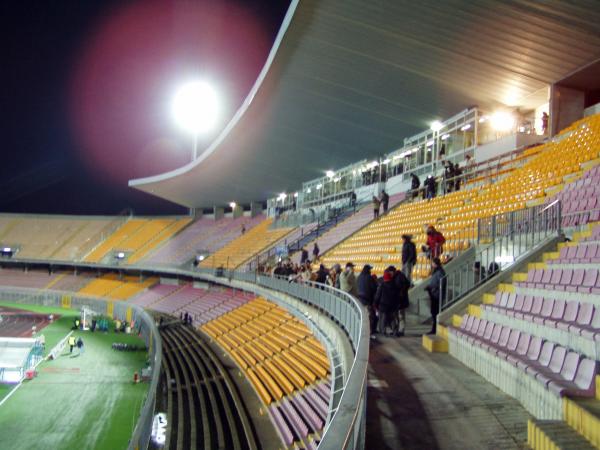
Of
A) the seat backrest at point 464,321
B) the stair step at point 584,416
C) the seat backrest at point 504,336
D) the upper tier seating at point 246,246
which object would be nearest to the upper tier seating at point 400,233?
the seat backrest at point 464,321

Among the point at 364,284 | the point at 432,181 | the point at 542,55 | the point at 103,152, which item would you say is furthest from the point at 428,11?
the point at 103,152

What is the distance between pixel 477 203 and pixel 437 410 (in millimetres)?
11432

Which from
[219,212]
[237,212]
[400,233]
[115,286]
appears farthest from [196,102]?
[400,233]

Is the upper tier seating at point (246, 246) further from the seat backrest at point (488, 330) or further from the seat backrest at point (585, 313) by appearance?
the seat backrest at point (585, 313)

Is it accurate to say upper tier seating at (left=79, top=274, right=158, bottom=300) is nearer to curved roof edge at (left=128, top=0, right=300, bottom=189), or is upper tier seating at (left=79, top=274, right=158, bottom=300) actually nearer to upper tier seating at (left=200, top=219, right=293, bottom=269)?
upper tier seating at (left=200, top=219, right=293, bottom=269)

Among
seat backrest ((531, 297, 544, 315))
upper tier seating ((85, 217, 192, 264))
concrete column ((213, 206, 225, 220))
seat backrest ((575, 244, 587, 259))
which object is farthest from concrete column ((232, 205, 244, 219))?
seat backrest ((531, 297, 544, 315))

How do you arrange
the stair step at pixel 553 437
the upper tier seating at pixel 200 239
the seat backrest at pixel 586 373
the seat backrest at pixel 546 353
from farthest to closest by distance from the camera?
1. the upper tier seating at pixel 200 239
2. the seat backrest at pixel 546 353
3. the seat backrest at pixel 586 373
4. the stair step at pixel 553 437

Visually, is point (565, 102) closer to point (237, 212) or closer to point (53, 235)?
point (237, 212)

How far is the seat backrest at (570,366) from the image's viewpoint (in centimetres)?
441

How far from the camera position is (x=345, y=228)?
2403 cm

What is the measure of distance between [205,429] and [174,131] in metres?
56.4

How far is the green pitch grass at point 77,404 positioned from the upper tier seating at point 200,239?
62.8 ft

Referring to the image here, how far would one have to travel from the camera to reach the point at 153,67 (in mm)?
55250

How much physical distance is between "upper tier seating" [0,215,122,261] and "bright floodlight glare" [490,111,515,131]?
39.6 metres
